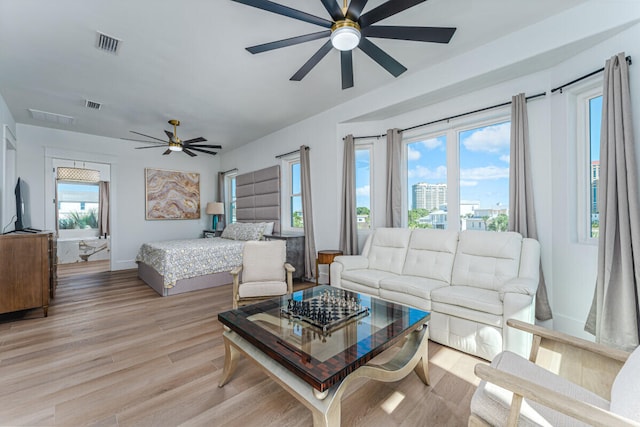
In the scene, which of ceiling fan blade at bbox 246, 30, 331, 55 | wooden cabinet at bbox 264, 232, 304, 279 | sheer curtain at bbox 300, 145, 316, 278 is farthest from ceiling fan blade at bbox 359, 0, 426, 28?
wooden cabinet at bbox 264, 232, 304, 279

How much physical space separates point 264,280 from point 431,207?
245cm

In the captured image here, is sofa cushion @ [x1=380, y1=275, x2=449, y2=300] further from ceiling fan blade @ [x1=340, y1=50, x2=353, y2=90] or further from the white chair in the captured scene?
ceiling fan blade @ [x1=340, y1=50, x2=353, y2=90]

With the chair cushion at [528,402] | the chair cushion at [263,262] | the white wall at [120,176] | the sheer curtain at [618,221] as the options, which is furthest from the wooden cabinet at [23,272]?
the sheer curtain at [618,221]

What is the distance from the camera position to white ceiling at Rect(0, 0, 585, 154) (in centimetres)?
229

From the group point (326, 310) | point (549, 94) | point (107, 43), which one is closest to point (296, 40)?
point (326, 310)

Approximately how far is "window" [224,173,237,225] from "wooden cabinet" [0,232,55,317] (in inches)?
171

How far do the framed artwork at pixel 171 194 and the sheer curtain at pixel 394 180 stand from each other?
5253 millimetres

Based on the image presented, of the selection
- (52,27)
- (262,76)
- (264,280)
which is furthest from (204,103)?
(264,280)

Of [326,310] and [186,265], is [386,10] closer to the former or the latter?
[326,310]

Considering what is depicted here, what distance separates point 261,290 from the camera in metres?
3.00

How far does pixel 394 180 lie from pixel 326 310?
8.02 ft

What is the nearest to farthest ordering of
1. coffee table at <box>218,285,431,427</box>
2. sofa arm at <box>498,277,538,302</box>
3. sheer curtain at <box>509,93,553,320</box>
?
coffee table at <box>218,285,431,427</box> < sofa arm at <box>498,277,538,302</box> < sheer curtain at <box>509,93,553,320</box>

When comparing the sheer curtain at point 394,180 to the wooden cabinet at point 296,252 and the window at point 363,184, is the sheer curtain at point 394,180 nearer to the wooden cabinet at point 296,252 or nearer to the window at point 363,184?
the window at point 363,184

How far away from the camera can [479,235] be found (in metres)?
2.93
